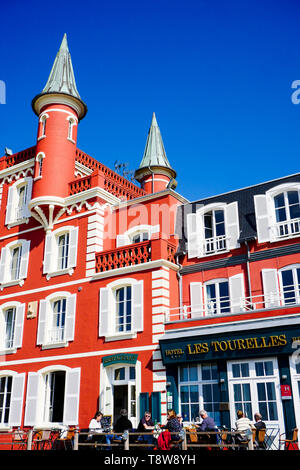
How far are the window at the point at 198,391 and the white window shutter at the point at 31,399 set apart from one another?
6964 mm

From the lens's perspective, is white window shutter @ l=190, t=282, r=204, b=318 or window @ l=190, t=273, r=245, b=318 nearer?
window @ l=190, t=273, r=245, b=318

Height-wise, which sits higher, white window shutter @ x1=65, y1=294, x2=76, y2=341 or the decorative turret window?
the decorative turret window

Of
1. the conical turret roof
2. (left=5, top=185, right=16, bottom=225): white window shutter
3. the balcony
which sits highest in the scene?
the conical turret roof

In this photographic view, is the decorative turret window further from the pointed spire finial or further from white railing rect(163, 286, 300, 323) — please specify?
the pointed spire finial

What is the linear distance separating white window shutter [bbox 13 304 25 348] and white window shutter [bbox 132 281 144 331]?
6405 mm

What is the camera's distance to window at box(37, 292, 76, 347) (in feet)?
71.7

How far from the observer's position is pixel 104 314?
20922 millimetres

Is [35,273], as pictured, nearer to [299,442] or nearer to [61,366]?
[61,366]

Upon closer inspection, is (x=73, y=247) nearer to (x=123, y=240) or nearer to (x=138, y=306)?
(x=123, y=240)

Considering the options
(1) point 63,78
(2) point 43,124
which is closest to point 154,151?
(1) point 63,78

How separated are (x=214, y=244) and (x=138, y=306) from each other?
411cm

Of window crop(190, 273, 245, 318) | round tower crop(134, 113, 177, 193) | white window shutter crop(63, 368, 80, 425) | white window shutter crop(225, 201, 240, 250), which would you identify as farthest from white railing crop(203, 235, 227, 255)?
round tower crop(134, 113, 177, 193)

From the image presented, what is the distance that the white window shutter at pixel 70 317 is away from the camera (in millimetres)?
21634

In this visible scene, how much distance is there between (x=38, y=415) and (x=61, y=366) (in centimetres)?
226
